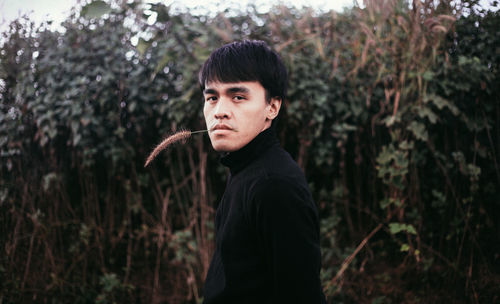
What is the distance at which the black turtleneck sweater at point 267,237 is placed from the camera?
107cm

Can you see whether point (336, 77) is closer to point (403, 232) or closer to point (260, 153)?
point (403, 232)

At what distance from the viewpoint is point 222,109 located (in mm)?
1322

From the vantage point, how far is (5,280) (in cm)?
310

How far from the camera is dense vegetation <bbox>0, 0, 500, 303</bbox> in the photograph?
112 inches

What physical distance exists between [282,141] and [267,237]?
212 cm

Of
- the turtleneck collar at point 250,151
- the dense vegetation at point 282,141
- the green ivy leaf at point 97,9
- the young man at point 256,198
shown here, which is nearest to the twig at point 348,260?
the dense vegetation at point 282,141

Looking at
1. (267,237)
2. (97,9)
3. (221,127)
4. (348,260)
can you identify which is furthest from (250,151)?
(348,260)

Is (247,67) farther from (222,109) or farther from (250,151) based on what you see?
(250,151)

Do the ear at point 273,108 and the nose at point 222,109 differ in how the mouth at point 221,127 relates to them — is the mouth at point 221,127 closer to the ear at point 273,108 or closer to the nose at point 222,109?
the nose at point 222,109

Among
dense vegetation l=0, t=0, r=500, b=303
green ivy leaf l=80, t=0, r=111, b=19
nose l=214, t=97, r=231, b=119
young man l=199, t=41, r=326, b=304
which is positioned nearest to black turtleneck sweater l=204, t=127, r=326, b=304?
young man l=199, t=41, r=326, b=304

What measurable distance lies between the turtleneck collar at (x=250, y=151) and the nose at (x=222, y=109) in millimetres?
141

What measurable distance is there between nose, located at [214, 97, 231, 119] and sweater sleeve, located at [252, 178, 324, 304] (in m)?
0.34

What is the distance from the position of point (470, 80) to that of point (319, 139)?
4.02ft

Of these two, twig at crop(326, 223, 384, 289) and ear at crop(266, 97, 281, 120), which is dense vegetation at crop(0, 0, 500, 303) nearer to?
twig at crop(326, 223, 384, 289)
